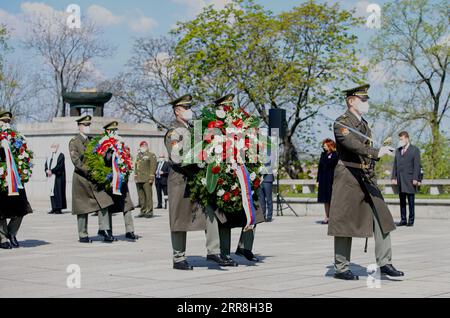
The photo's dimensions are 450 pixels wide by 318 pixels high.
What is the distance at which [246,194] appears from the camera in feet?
33.9

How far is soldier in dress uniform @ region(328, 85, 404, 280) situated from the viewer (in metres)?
9.26

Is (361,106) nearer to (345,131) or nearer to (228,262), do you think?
(345,131)

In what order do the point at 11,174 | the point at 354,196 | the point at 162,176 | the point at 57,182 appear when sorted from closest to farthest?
the point at 354,196, the point at 11,174, the point at 57,182, the point at 162,176

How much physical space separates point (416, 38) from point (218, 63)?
10121 millimetres

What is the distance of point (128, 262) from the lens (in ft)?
36.9

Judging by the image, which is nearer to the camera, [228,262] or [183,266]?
[183,266]

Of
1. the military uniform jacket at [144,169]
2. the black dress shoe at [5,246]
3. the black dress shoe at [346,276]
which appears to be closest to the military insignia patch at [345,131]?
the black dress shoe at [346,276]

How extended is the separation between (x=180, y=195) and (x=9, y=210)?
13.6 ft

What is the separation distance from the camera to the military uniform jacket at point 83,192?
47.2 ft

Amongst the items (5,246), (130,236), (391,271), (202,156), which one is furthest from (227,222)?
(130,236)

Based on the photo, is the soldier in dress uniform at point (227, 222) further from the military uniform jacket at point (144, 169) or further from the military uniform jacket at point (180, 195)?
the military uniform jacket at point (144, 169)

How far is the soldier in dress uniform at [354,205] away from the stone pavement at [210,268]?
314mm

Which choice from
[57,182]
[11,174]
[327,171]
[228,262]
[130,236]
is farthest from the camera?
[57,182]
